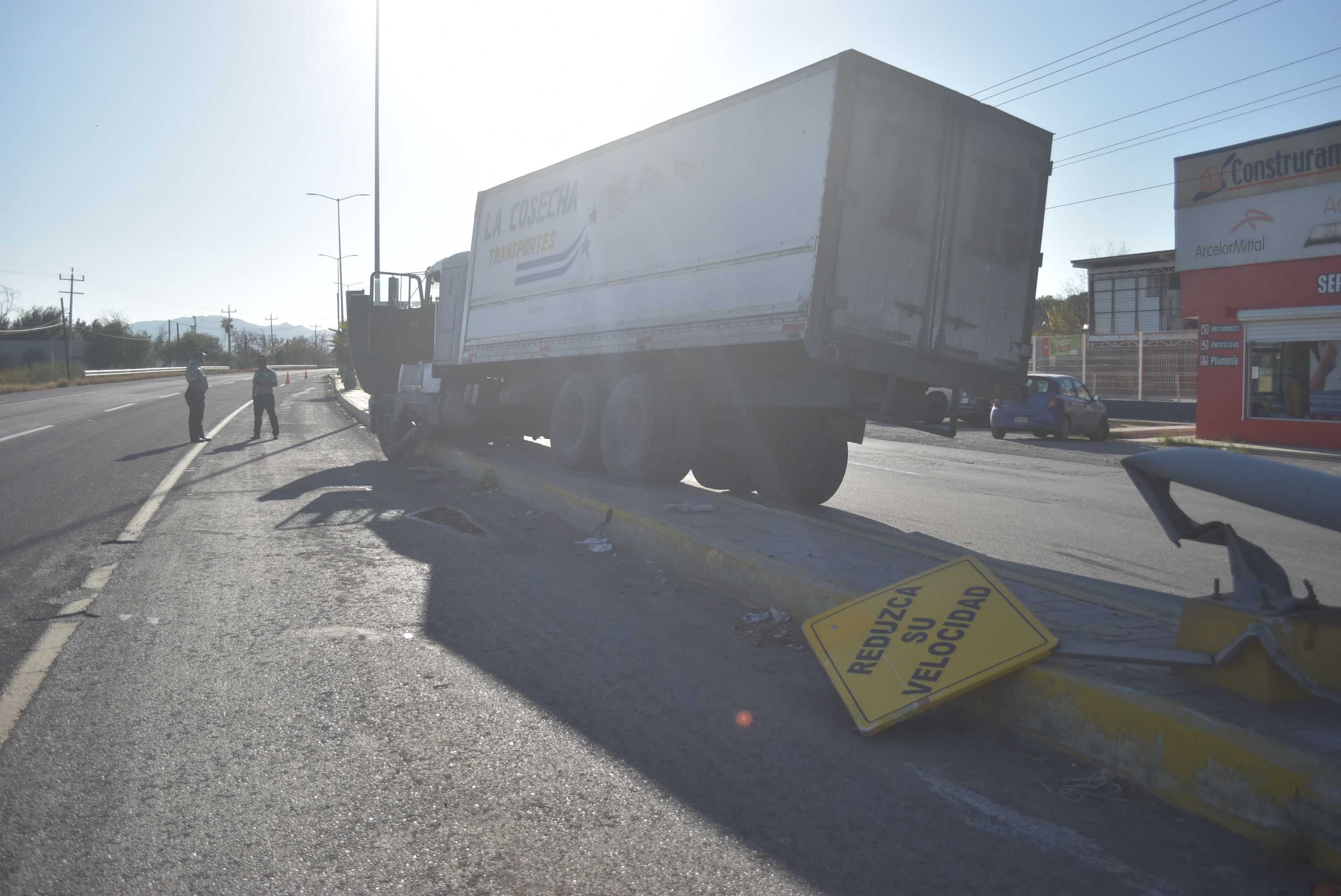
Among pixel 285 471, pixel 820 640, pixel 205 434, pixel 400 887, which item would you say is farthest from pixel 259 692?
pixel 205 434

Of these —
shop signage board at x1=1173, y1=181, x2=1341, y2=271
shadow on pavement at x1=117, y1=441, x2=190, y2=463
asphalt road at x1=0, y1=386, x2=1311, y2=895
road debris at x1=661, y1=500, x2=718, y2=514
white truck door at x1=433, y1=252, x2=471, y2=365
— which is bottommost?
shadow on pavement at x1=117, y1=441, x2=190, y2=463

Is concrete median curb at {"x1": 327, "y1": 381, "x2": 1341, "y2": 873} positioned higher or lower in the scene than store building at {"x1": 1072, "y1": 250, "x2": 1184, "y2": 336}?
lower

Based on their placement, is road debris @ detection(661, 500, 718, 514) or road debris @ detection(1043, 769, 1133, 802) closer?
road debris @ detection(1043, 769, 1133, 802)

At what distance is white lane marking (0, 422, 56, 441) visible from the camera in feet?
58.3

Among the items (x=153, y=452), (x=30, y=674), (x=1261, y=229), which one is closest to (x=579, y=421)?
(x=30, y=674)

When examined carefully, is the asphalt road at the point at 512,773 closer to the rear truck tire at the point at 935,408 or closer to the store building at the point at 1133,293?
the rear truck tire at the point at 935,408

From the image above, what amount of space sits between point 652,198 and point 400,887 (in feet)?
26.4

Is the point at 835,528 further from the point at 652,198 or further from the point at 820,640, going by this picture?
the point at 652,198

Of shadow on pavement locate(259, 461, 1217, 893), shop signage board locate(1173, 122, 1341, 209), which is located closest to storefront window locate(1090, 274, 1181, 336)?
shop signage board locate(1173, 122, 1341, 209)

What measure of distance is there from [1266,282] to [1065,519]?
53.0 feet

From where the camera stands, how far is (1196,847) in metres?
2.95

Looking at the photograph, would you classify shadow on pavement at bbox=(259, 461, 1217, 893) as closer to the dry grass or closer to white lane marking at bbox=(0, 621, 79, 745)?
white lane marking at bbox=(0, 621, 79, 745)

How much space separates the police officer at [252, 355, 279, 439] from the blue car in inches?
611

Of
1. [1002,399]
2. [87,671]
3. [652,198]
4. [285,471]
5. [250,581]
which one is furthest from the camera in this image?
[285,471]
